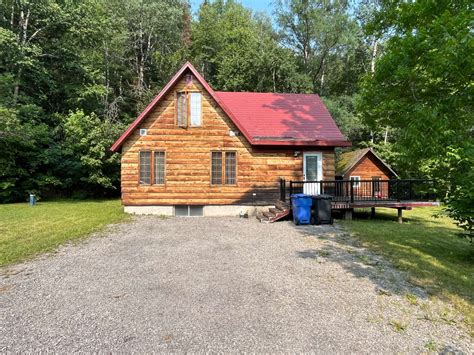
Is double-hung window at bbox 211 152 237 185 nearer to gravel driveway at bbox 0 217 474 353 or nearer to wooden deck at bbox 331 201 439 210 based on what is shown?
wooden deck at bbox 331 201 439 210

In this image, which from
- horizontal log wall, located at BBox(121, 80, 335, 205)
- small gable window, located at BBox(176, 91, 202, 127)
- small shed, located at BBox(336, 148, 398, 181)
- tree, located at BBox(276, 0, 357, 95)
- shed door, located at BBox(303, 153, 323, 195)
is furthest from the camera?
tree, located at BBox(276, 0, 357, 95)

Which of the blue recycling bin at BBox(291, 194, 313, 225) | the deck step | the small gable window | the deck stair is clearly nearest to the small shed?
the deck stair

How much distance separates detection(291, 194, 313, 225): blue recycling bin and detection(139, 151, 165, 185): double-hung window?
6.22m

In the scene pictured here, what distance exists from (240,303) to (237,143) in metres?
10.0

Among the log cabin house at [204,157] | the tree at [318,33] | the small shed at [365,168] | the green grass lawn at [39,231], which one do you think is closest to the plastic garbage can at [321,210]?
the log cabin house at [204,157]

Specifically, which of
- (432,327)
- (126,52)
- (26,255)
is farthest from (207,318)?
(126,52)

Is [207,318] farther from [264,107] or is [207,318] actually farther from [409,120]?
[264,107]

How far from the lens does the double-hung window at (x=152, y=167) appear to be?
13.5 meters

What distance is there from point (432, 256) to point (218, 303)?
5.49m

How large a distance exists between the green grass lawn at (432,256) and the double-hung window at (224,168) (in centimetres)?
551

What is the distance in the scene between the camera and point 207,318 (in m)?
3.97

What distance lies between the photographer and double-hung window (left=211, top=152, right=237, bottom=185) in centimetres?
Answer: 1380

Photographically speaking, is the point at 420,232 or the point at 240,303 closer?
the point at 240,303

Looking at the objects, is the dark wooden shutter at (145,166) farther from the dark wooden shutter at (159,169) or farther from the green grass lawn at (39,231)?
the green grass lawn at (39,231)
